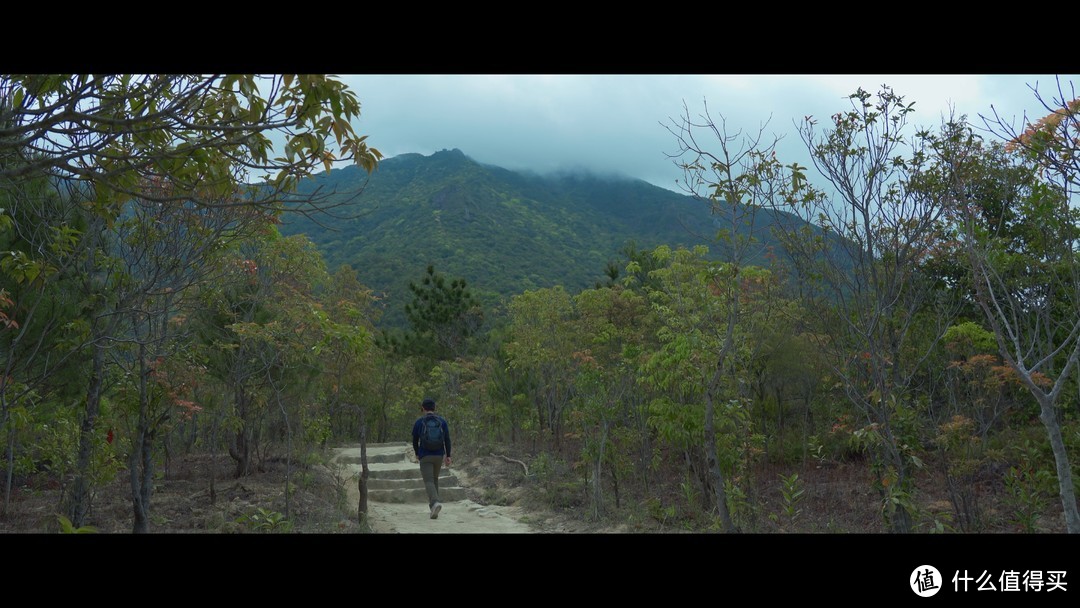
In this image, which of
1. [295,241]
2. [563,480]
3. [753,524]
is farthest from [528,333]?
[753,524]

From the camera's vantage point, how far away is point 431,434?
745cm

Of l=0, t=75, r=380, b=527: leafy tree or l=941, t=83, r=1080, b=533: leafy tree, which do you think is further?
l=941, t=83, r=1080, b=533: leafy tree

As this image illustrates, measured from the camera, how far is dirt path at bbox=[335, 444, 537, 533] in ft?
27.2

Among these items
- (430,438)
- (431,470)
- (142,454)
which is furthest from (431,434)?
(142,454)

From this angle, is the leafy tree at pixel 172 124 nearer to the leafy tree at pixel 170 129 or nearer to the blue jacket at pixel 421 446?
the leafy tree at pixel 170 129

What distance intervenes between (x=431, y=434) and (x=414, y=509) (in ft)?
10.9

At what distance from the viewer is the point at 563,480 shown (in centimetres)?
1089
